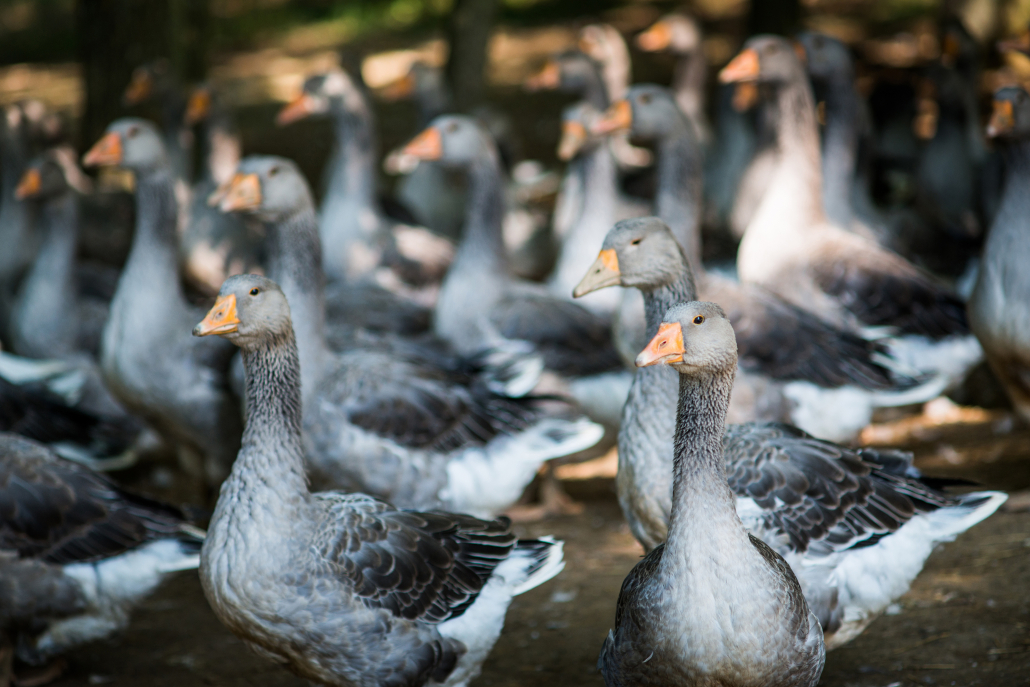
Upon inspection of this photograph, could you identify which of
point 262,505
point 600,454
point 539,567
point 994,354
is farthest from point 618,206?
point 262,505

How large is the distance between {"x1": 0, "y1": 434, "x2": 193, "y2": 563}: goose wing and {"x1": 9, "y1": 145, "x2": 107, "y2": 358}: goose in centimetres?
277

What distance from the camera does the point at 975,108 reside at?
10844mm

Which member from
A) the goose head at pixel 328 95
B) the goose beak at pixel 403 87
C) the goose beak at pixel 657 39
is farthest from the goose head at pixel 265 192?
the goose beak at pixel 657 39

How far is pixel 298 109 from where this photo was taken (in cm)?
913

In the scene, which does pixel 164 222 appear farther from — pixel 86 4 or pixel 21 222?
pixel 86 4

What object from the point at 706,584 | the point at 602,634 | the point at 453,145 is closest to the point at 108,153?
the point at 453,145

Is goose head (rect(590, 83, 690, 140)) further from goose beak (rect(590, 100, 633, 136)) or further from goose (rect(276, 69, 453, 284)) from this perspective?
goose (rect(276, 69, 453, 284))

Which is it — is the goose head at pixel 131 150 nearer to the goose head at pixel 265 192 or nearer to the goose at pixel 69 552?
the goose head at pixel 265 192

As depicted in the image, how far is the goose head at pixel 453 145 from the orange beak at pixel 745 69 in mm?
1806

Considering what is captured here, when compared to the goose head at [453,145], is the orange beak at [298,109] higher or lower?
higher

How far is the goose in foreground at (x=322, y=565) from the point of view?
4.25m

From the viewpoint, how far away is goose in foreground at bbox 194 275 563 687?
425 centimetres

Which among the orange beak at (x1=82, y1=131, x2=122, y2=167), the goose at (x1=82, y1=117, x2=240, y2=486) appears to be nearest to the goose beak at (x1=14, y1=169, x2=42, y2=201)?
the orange beak at (x1=82, y1=131, x2=122, y2=167)

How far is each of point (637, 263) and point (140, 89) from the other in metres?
7.30
